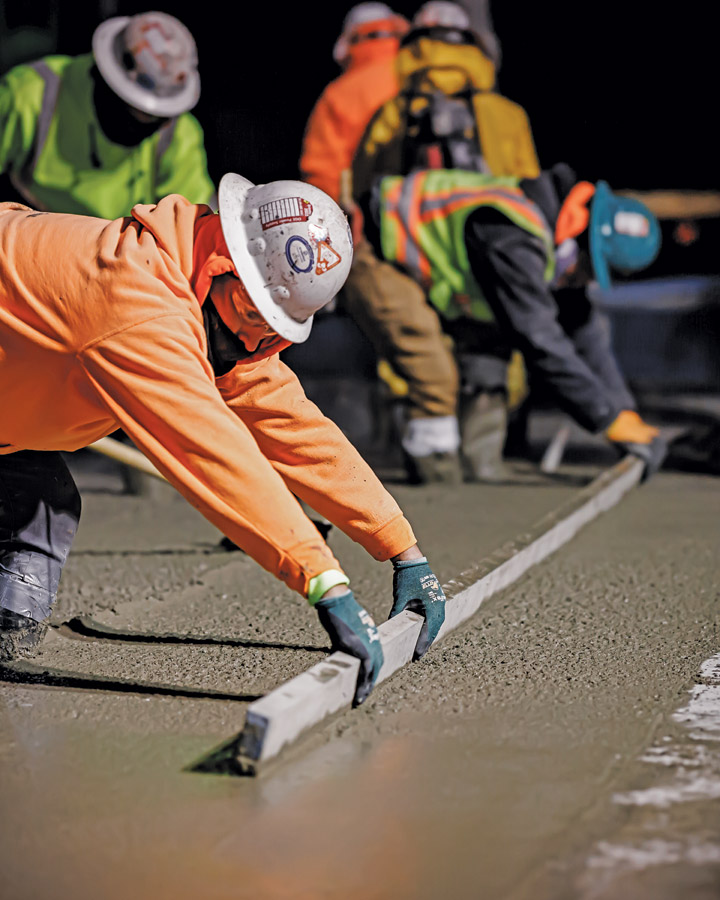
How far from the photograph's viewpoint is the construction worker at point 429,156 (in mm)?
5645

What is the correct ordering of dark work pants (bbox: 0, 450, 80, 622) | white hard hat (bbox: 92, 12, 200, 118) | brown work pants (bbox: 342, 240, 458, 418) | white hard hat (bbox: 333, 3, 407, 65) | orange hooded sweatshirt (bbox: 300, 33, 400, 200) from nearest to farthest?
dark work pants (bbox: 0, 450, 80, 622), white hard hat (bbox: 92, 12, 200, 118), brown work pants (bbox: 342, 240, 458, 418), orange hooded sweatshirt (bbox: 300, 33, 400, 200), white hard hat (bbox: 333, 3, 407, 65)

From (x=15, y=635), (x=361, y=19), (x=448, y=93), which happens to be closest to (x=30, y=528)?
(x=15, y=635)

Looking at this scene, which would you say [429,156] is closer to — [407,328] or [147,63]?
[407,328]

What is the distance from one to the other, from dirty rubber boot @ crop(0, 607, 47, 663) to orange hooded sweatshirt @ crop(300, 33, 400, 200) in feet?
13.6

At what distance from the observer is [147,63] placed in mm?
4996

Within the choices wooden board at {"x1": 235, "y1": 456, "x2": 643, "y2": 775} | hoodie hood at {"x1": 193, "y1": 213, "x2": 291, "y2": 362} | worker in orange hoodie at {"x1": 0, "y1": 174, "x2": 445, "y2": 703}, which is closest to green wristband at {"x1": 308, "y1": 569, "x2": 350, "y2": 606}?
worker in orange hoodie at {"x1": 0, "y1": 174, "x2": 445, "y2": 703}

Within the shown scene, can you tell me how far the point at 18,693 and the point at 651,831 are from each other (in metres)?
1.52

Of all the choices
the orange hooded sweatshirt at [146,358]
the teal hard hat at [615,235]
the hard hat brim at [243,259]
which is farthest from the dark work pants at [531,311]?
the hard hat brim at [243,259]

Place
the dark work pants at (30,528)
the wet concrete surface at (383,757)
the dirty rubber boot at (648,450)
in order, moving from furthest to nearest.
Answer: the dirty rubber boot at (648,450)
the dark work pants at (30,528)
the wet concrete surface at (383,757)

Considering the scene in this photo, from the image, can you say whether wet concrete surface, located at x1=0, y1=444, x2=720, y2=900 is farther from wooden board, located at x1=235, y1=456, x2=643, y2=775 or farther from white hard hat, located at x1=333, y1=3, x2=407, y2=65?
white hard hat, located at x1=333, y1=3, x2=407, y2=65

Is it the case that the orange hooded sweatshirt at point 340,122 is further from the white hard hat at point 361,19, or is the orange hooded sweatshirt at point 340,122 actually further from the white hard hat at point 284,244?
the white hard hat at point 284,244

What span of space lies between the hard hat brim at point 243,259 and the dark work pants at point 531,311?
273 cm

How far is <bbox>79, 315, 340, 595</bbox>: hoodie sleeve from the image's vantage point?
232 cm

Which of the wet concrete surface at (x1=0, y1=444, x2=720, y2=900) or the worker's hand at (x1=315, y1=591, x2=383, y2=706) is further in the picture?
the worker's hand at (x1=315, y1=591, x2=383, y2=706)
